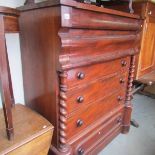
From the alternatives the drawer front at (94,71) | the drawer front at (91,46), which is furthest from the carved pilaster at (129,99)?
the drawer front at (91,46)

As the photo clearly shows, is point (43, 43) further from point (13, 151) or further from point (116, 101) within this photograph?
point (116, 101)

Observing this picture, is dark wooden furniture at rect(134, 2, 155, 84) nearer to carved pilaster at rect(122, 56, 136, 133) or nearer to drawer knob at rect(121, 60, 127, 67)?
carved pilaster at rect(122, 56, 136, 133)

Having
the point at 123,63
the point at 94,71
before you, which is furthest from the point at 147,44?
the point at 94,71

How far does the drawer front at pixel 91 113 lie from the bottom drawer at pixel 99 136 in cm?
10

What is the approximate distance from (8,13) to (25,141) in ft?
2.34

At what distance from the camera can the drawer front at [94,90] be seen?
1.21 m

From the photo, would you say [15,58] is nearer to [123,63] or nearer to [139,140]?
[123,63]

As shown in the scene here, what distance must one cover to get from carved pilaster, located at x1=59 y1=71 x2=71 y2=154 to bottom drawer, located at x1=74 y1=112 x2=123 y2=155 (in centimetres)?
16

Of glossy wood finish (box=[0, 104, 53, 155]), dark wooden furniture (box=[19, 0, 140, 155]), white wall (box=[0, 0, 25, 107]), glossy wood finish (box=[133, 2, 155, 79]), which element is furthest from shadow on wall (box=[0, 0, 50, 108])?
glossy wood finish (box=[133, 2, 155, 79])

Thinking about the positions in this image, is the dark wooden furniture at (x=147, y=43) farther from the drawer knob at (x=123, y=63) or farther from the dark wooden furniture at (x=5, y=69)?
the dark wooden furniture at (x=5, y=69)

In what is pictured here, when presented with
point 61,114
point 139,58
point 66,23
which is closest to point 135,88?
point 139,58

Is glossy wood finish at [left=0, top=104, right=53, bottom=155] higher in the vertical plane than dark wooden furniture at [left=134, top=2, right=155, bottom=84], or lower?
lower

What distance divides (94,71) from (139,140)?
1.10 meters

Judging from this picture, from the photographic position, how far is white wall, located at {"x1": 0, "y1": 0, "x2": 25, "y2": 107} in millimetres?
1418
